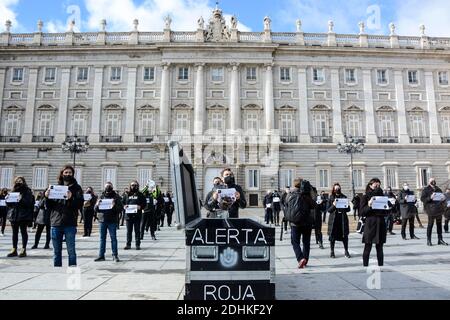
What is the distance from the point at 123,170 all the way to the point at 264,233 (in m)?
32.0

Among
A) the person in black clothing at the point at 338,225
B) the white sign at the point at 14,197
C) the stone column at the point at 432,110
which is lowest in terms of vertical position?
the person in black clothing at the point at 338,225

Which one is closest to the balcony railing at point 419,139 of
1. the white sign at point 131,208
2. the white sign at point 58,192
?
the white sign at point 131,208

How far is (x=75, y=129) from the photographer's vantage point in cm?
3562

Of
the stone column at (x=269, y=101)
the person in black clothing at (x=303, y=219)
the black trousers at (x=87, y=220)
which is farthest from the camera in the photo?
the stone column at (x=269, y=101)

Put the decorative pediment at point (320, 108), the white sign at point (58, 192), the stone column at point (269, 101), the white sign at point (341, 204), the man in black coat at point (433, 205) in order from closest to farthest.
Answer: the white sign at point (58, 192) < the white sign at point (341, 204) < the man in black coat at point (433, 205) < the stone column at point (269, 101) < the decorative pediment at point (320, 108)

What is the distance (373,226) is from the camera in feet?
24.5

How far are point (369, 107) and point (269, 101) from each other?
1011 centimetres

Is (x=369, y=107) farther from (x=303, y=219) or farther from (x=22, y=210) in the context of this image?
(x=22, y=210)

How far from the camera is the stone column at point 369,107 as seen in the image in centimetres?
3553

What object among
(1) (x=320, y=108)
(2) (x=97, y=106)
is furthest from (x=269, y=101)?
(2) (x=97, y=106)

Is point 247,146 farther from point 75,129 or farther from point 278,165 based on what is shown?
point 75,129

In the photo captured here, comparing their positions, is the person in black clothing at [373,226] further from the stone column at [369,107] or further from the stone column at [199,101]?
the stone column at [369,107]

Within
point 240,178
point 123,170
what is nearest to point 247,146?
point 240,178

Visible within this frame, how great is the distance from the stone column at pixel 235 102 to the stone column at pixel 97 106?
13049 mm
